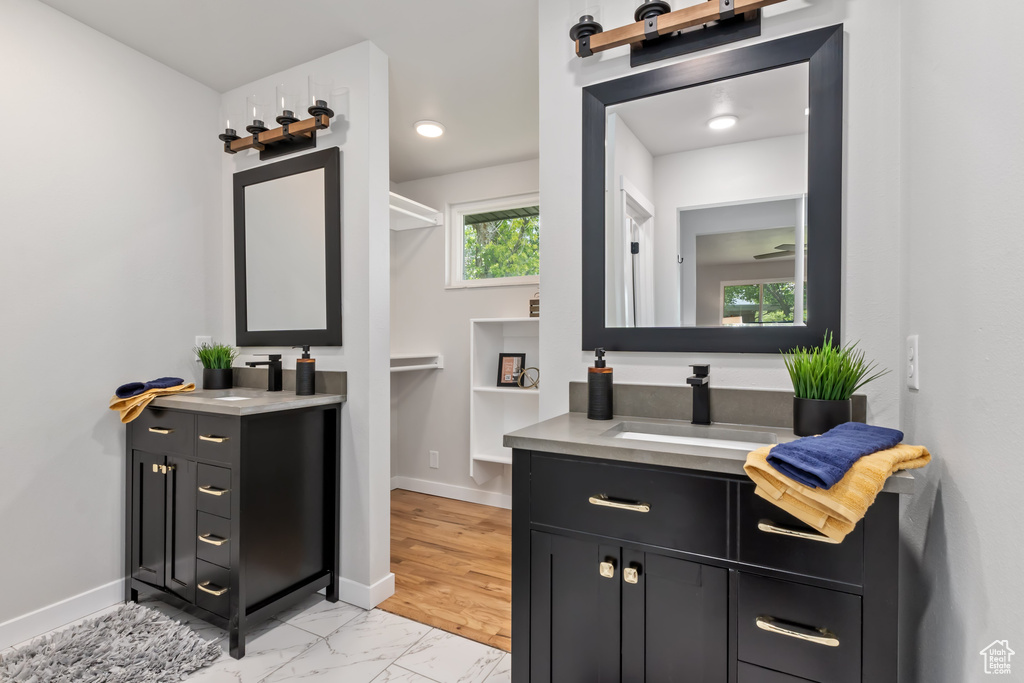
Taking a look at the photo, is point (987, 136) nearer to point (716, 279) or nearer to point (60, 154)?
point (716, 279)

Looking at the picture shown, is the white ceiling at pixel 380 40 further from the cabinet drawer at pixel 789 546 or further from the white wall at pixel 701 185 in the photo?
the cabinet drawer at pixel 789 546

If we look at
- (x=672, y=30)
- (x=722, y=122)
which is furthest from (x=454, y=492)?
(x=672, y=30)

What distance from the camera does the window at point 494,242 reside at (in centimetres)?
355

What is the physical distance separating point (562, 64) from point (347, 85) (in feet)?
3.60

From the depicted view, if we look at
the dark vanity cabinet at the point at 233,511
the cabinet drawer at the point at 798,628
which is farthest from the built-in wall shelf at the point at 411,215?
the cabinet drawer at the point at 798,628

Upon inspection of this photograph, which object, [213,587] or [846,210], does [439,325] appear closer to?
[213,587]

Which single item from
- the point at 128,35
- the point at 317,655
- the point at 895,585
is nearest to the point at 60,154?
the point at 128,35

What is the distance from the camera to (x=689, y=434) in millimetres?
1456

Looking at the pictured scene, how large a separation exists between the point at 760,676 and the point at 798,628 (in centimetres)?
14

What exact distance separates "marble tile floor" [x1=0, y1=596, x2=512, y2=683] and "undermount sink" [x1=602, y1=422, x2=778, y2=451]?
960 mm

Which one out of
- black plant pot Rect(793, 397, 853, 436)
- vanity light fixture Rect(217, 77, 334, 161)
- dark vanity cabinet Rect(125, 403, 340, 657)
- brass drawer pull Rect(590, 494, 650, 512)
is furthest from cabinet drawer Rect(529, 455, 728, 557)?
vanity light fixture Rect(217, 77, 334, 161)

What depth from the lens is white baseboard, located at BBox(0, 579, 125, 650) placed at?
1855 mm

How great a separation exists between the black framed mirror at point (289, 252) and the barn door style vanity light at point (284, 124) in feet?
0.29

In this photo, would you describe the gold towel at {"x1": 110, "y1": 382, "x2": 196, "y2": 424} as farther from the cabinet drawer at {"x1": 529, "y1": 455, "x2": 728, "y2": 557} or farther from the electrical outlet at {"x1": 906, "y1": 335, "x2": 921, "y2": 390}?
the electrical outlet at {"x1": 906, "y1": 335, "x2": 921, "y2": 390}
